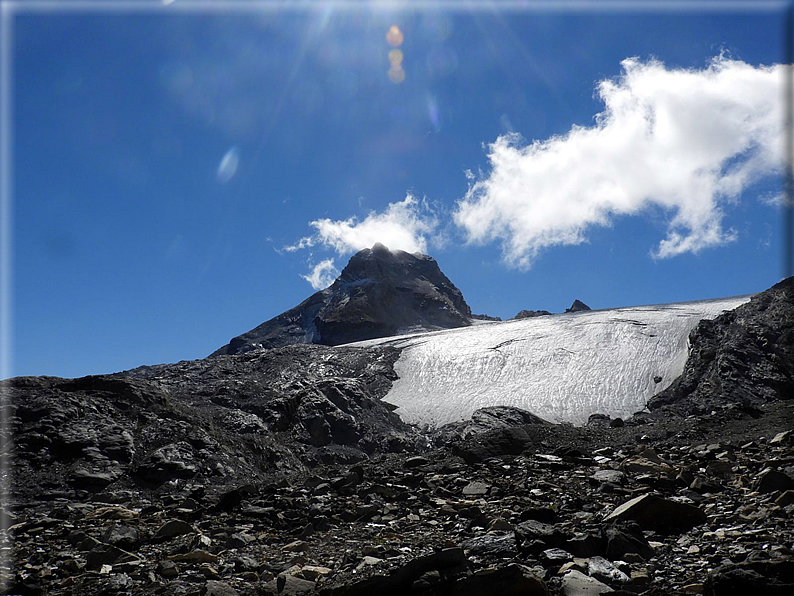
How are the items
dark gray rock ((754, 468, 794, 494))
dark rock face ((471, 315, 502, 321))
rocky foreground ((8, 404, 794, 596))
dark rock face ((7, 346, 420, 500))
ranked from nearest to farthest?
rocky foreground ((8, 404, 794, 596)) → dark gray rock ((754, 468, 794, 494)) → dark rock face ((7, 346, 420, 500)) → dark rock face ((471, 315, 502, 321))

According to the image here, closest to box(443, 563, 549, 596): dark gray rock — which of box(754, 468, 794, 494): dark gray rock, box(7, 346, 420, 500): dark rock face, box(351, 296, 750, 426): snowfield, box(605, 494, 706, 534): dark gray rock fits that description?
box(605, 494, 706, 534): dark gray rock

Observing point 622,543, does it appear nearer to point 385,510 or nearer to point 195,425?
point 385,510

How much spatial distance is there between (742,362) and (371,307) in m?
56.1

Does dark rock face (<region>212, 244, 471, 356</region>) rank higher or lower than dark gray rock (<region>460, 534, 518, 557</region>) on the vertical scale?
higher

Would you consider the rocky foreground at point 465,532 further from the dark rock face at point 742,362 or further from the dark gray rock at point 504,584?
the dark rock face at point 742,362

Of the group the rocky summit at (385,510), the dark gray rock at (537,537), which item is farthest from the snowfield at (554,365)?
the dark gray rock at (537,537)

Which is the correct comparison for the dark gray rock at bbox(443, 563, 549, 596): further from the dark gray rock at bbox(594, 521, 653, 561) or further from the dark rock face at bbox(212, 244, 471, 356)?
the dark rock face at bbox(212, 244, 471, 356)

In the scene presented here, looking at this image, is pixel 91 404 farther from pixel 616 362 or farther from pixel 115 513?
pixel 616 362

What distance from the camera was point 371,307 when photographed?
83.2 meters

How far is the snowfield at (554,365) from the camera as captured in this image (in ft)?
115

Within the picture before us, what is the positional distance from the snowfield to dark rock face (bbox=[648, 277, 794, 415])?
6.02 ft

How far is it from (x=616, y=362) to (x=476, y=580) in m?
38.9

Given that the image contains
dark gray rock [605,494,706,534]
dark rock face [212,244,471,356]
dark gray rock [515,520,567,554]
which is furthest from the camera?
dark rock face [212,244,471,356]

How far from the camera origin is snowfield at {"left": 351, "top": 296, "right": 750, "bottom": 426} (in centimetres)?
3519
